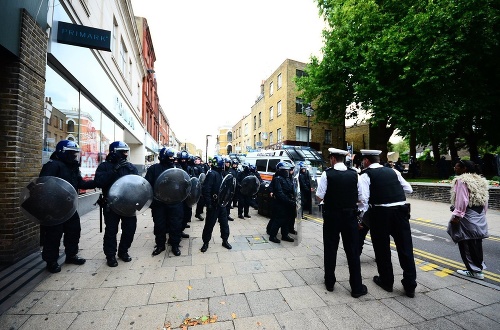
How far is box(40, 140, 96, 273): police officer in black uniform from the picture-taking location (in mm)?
3643

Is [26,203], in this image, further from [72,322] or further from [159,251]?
[159,251]

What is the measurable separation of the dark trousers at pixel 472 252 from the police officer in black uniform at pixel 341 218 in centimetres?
211

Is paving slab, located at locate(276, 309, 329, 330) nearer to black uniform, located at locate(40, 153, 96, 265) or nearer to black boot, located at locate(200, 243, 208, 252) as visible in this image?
black boot, located at locate(200, 243, 208, 252)

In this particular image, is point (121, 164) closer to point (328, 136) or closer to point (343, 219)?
point (343, 219)

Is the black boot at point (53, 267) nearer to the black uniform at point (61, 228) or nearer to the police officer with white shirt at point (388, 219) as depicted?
the black uniform at point (61, 228)


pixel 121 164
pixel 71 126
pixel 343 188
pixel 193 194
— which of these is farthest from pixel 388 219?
pixel 71 126

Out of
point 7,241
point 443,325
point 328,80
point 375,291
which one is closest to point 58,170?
point 7,241

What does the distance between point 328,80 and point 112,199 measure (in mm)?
17719

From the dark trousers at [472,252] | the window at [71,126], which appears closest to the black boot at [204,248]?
the dark trousers at [472,252]

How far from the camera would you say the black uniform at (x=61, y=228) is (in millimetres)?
3637

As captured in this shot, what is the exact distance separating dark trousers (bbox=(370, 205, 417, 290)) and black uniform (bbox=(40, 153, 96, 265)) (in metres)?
4.53

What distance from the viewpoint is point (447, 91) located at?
45.0 feet

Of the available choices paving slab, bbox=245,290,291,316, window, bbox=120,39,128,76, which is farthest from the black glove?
window, bbox=120,39,128,76

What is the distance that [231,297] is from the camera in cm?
308
